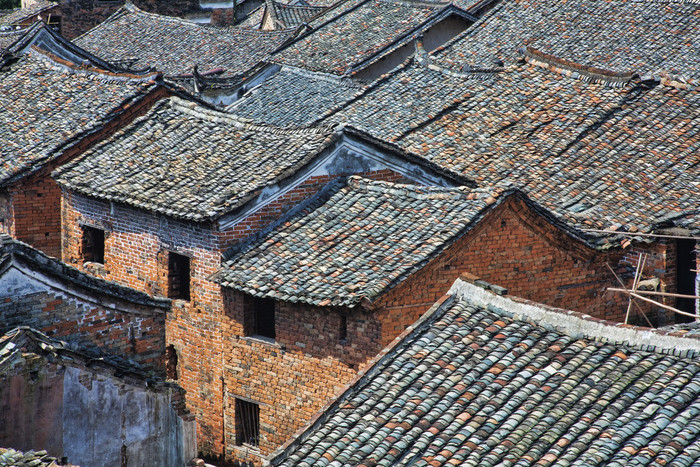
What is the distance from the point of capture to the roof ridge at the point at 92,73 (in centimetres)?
2108

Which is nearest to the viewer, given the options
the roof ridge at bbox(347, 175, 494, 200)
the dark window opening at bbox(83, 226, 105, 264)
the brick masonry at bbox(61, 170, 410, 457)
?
the roof ridge at bbox(347, 175, 494, 200)

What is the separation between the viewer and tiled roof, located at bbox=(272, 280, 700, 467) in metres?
9.27

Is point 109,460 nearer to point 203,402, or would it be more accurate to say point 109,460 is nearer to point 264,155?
point 203,402

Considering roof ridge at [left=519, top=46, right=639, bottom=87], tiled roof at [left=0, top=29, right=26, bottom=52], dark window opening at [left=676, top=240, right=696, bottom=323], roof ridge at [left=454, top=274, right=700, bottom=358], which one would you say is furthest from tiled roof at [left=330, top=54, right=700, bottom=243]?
tiled roof at [left=0, top=29, right=26, bottom=52]

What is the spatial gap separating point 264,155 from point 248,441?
15.5 feet

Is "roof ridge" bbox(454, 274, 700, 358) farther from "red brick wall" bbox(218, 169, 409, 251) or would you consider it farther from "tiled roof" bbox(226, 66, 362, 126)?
"tiled roof" bbox(226, 66, 362, 126)

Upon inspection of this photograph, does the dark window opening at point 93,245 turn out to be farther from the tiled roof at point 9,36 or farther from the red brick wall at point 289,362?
the tiled roof at point 9,36

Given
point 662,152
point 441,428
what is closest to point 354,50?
point 662,152

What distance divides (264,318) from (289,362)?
1.10 meters

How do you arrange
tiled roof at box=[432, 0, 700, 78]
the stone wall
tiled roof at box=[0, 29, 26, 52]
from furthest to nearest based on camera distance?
tiled roof at box=[0, 29, 26, 52]
tiled roof at box=[432, 0, 700, 78]
the stone wall

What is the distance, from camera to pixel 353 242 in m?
15.1

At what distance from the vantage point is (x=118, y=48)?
3706cm

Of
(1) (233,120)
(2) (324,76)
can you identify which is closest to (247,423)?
(1) (233,120)

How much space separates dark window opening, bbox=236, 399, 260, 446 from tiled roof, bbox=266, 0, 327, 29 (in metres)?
28.3
